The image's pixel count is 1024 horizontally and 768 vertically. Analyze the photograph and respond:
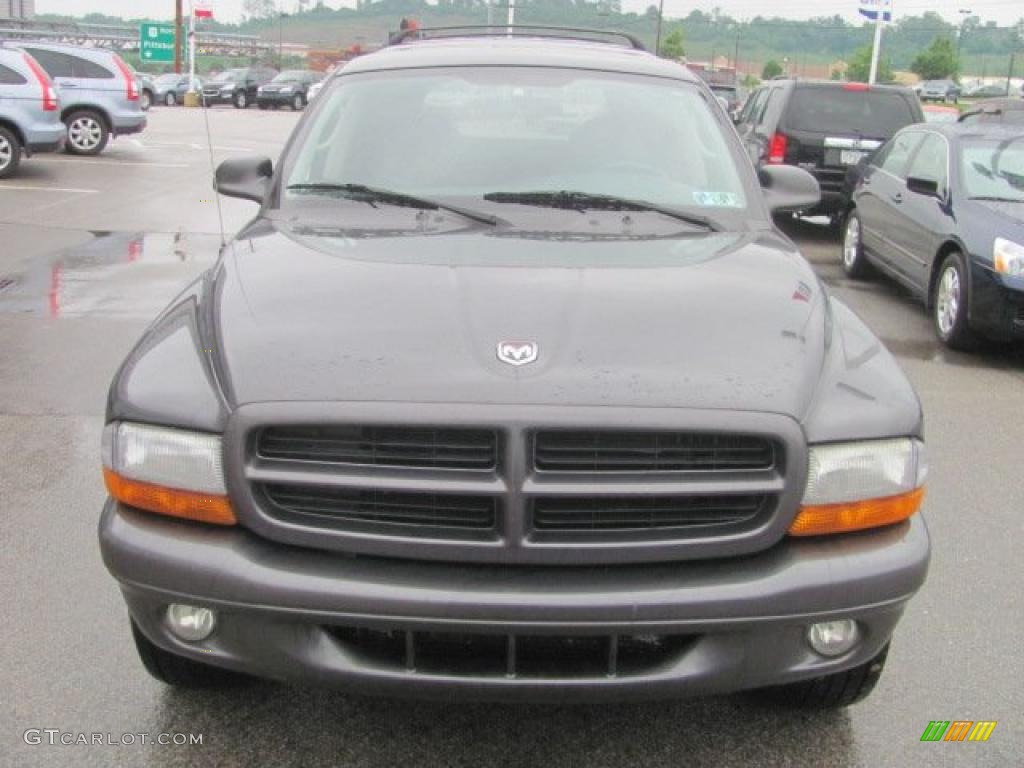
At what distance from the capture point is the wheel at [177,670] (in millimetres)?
2984

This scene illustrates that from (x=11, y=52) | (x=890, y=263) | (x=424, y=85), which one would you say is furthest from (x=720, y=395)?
(x=11, y=52)

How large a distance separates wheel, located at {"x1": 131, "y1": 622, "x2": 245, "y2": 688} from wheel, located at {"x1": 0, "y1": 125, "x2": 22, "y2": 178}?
598 inches

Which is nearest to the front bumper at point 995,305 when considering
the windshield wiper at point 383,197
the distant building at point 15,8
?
the windshield wiper at point 383,197

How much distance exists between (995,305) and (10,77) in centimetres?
1428

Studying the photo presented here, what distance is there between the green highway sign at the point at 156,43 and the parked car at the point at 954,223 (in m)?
5.24

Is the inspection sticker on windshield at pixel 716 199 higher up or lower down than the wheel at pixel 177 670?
higher up

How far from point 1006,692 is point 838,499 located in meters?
1.24

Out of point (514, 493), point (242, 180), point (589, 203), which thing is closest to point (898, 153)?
point (589, 203)

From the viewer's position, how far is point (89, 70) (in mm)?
19734

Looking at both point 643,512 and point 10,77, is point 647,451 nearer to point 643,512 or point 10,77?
point 643,512

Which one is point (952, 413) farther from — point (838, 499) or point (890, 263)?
point (838, 499)

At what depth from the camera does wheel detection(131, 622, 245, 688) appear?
298cm

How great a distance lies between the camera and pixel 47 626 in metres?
3.62

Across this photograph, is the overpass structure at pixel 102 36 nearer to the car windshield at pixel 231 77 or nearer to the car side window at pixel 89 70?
the car side window at pixel 89 70
